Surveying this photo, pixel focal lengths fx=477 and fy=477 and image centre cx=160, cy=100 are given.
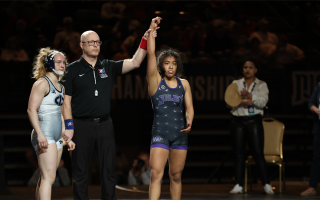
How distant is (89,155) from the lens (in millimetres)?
4652

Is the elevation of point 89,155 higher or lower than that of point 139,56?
lower

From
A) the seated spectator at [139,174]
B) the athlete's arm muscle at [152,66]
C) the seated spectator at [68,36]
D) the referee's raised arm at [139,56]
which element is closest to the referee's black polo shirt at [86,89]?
the referee's raised arm at [139,56]

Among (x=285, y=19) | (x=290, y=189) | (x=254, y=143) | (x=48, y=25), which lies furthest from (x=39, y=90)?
(x=285, y=19)

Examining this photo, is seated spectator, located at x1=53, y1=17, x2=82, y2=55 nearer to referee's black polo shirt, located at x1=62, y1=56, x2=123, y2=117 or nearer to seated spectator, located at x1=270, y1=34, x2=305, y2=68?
seated spectator, located at x1=270, y1=34, x2=305, y2=68

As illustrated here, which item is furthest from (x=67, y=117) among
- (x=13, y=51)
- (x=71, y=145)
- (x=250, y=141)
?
(x=13, y=51)

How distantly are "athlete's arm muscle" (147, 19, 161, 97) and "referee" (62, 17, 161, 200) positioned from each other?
7cm

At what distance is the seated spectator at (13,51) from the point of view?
30.6 feet

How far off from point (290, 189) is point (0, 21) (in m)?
7.43

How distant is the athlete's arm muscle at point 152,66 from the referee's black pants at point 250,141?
2.44 m

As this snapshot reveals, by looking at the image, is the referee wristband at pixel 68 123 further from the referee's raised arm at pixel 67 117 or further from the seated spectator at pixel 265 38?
the seated spectator at pixel 265 38

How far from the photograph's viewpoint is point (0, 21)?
10.9m

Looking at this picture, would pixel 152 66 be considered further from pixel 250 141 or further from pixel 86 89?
pixel 250 141

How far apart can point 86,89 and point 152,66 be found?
0.68 meters

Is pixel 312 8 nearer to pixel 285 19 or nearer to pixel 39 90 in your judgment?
pixel 285 19
